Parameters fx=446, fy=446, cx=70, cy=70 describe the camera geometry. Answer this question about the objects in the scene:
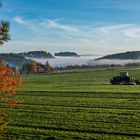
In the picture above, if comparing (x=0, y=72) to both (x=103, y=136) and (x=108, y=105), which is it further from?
(x=108, y=105)

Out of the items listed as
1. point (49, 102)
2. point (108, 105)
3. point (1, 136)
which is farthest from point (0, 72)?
point (49, 102)

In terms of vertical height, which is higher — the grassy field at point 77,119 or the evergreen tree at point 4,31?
the evergreen tree at point 4,31

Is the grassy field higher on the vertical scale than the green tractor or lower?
lower

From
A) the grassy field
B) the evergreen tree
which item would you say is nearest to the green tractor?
the grassy field

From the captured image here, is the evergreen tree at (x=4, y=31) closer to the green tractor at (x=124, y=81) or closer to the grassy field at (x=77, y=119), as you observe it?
the grassy field at (x=77, y=119)

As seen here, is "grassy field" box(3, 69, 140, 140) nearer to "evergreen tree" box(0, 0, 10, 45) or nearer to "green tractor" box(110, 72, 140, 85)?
"evergreen tree" box(0, 0, 10, 45)

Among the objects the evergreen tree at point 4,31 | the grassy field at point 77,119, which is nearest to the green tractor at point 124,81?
the grassy field at point 77,119

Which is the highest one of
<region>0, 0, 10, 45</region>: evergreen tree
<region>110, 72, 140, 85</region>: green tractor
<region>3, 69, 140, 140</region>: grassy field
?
<region>0, 0, 10, 45</region>: evergreen tree

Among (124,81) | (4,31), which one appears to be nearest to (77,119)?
(4,31)

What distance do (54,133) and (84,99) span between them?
1968cm

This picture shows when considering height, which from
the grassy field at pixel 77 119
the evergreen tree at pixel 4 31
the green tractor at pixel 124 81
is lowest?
the grassy field at pixel 77 119

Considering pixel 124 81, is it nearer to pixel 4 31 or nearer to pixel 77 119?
pixel 77 119

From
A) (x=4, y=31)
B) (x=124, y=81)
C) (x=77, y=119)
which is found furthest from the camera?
(x=124, y=81)

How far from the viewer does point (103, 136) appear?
3125 cm
